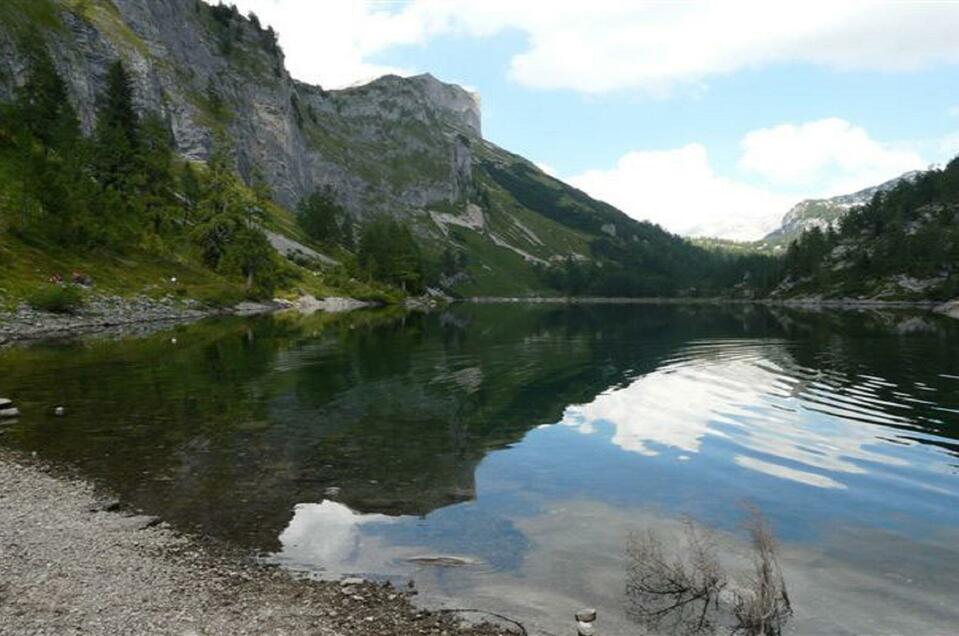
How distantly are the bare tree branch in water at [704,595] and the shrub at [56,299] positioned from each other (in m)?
88.8

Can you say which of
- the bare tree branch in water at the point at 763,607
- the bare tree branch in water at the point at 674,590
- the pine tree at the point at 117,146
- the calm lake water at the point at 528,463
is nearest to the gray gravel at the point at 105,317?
the calm lake water at the point at 528,463

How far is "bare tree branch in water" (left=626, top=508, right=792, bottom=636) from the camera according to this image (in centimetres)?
1362

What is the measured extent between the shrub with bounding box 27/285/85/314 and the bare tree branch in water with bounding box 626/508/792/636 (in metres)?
88.8

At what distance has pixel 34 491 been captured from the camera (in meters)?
21.3

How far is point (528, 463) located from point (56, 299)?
80.3 metres

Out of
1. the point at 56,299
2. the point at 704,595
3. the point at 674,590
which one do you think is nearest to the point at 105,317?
the point at 56,299

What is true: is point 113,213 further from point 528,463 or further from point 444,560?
point 444,560

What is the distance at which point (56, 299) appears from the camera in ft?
272

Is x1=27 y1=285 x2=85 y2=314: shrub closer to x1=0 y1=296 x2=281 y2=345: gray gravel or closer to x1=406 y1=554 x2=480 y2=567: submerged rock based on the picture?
x1=0 y1=296 x2=281 y2=345: gray gravel

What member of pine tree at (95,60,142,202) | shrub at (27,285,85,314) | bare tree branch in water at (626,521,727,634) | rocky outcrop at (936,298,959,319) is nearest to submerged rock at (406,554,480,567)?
bare tree branch in water at (626,521,727,634)

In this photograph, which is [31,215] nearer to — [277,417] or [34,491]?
[277,417]

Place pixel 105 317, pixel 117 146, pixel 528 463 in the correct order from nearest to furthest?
pixel 528 463 < pixel 105 317 < pixel 117 146

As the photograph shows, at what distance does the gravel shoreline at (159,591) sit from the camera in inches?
513

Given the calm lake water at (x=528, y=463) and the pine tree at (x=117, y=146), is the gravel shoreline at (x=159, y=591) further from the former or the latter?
the pine tree at (x=117, y=146)
